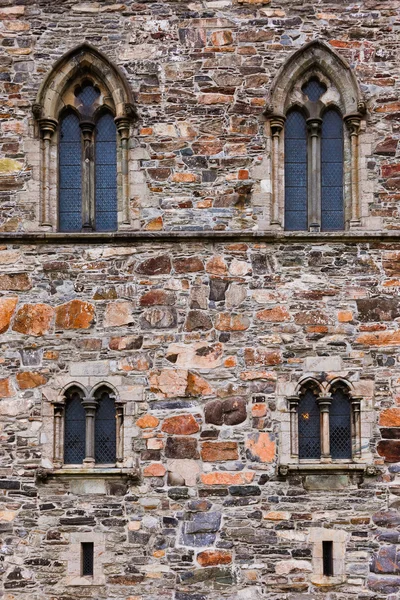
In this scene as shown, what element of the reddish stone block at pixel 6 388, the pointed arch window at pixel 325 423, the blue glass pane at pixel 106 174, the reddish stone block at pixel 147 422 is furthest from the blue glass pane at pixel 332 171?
the reddish stone block at pixel 6 388

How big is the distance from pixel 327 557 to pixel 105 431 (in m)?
2.80

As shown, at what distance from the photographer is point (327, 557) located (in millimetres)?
11266

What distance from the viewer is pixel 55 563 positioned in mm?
11227

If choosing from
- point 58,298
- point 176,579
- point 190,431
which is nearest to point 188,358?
point 190,431

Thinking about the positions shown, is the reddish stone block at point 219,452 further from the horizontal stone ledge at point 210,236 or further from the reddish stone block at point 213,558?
the horizontal stone ledge at point 210,236

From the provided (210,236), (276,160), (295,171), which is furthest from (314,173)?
(210,236)

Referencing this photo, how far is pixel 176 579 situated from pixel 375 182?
4.97m

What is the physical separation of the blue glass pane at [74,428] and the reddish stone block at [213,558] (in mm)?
1734

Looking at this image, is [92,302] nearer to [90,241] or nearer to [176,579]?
[90,241]

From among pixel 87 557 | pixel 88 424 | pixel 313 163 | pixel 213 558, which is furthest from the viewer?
pixel 313 163

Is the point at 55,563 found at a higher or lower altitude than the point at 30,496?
lower

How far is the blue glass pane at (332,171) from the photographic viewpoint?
12.2 meters

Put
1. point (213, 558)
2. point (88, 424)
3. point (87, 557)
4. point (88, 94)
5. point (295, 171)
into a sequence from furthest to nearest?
point (88, 94) → point (295, 171) → point (88, 424) → point (87, 557) → point (213, 558)

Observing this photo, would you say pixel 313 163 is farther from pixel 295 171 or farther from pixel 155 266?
pixel 155 266
